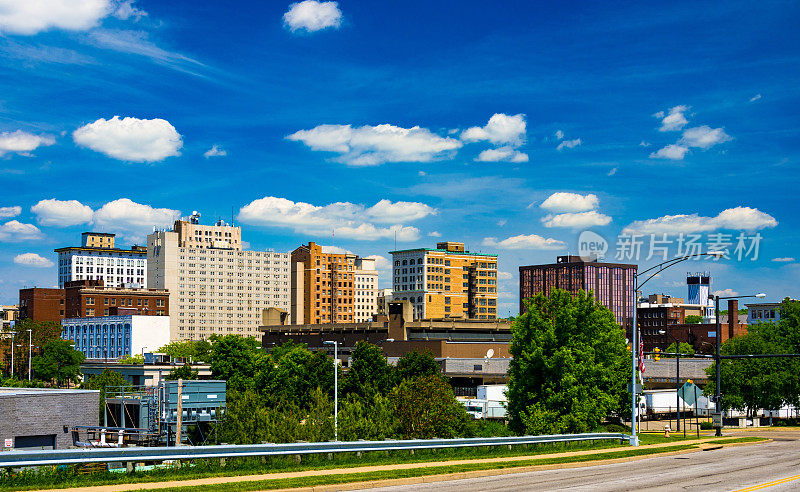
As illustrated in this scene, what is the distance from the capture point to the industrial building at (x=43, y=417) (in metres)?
43.1

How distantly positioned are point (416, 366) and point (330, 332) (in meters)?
67.1

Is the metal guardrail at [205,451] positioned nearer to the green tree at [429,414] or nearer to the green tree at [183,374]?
the green tree at [429,414]

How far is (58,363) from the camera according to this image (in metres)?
147

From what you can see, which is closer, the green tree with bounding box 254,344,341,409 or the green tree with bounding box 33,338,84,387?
the green tree with bounding box 254,344,341,409

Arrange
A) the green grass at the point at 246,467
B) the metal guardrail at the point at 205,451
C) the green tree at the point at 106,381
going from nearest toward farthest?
the metal guardrail at the point at 205,451, the green grass at the point at 246,467, the green tree at the point at 106,381

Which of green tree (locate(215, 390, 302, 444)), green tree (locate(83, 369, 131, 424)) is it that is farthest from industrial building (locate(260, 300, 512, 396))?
green tree (locate(215, 390, 302, 444))

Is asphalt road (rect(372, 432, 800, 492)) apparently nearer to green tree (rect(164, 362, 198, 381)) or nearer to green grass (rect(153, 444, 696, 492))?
green grass (rect(153, 444, 696, 492))

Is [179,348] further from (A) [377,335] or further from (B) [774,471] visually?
(B) [774,471]

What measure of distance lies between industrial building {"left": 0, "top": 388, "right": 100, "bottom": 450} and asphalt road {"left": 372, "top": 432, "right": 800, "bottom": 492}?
2868 cm

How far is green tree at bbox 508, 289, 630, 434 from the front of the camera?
57.8m

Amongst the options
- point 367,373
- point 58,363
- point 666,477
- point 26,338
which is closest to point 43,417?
point 666,477

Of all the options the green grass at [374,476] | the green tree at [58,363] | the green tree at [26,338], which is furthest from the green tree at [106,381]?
the green grass at [374,476]

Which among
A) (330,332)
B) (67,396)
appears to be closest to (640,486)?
(67,396)

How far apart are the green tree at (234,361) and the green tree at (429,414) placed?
44326 millimetres
